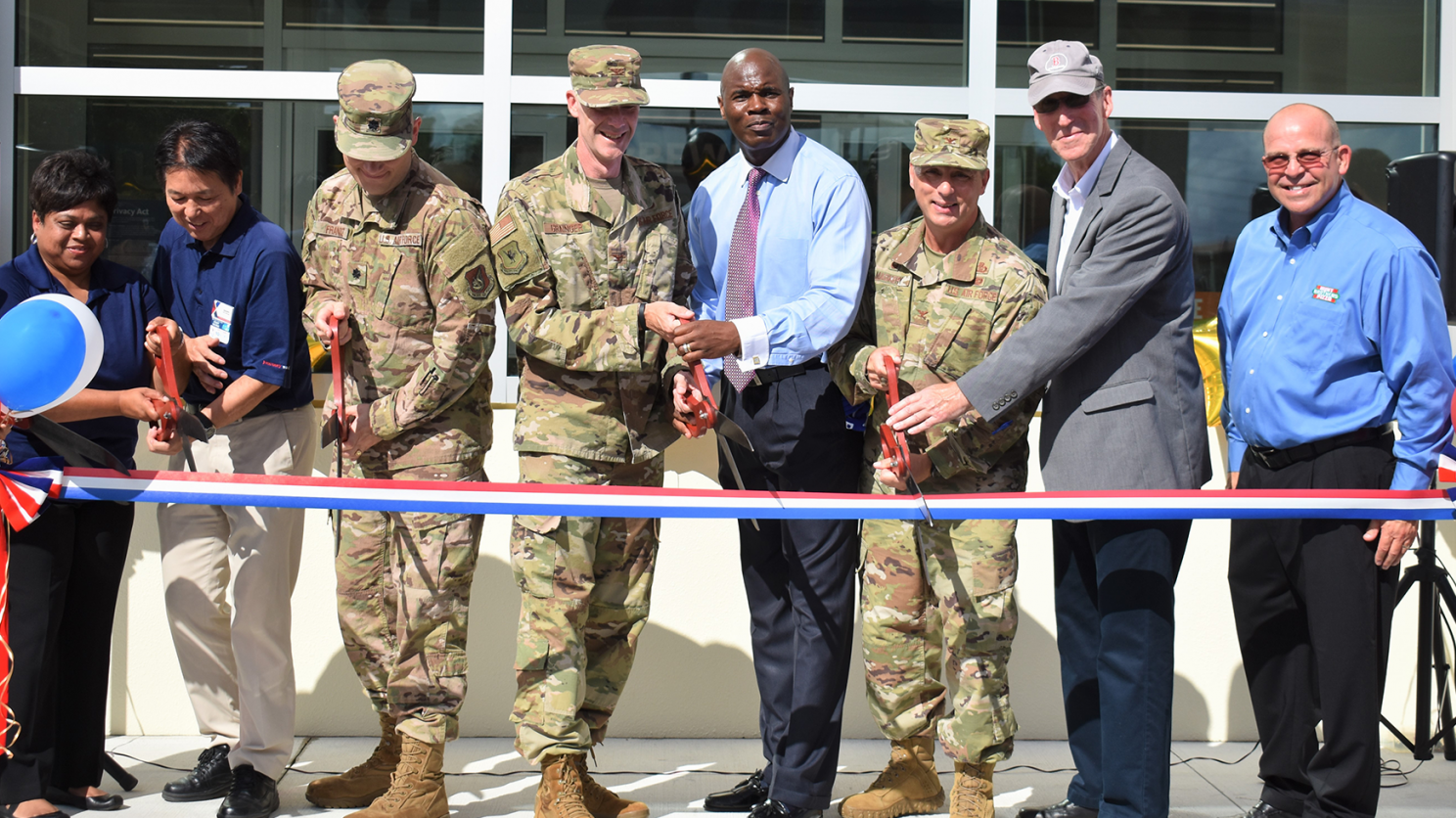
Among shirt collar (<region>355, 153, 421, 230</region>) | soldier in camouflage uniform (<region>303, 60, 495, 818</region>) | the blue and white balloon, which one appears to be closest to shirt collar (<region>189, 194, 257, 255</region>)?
soldier in camouflage uniform (<region>303, 60, 495, 818</region>)

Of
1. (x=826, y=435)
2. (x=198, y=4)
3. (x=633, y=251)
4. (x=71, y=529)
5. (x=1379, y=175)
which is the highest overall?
(x=198, y=4)

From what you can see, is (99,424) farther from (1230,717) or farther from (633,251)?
(1230,717)

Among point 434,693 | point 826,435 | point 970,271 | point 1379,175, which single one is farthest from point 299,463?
point 1379,175

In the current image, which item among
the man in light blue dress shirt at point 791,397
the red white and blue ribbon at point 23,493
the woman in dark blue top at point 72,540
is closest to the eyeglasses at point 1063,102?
the man in light blue dress shirt at point 791,397

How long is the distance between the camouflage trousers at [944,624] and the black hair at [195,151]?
6.59 ft

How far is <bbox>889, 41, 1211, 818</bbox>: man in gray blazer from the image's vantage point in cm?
284

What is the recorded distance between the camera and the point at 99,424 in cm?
332

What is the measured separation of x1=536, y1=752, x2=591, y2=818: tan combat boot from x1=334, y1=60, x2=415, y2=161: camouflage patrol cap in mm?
1614

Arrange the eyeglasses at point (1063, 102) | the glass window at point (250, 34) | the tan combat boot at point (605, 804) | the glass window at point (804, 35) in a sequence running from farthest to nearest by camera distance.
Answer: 1. the glass window at point (804, 35)
2. the glass window at point (250, 34)
3. the tan combat boot at point (605, 804)
4. the eyeglasses at point (1063, 102)

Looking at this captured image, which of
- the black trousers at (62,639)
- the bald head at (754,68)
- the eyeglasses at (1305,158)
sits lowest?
the black trousers at (62,639)

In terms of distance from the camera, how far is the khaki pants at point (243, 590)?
3.49 metres

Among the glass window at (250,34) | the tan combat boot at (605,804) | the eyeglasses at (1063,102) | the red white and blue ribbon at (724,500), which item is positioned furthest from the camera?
the glass window at (250,34)

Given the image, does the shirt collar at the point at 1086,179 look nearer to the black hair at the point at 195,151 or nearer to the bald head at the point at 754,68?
the bald head at the point at 754,68

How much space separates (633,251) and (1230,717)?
109 inches
